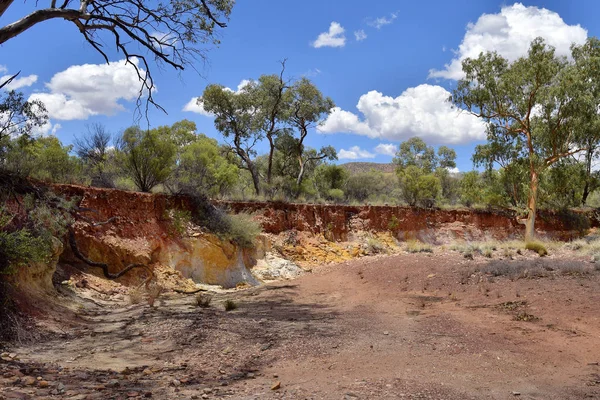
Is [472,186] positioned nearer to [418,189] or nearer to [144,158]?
[418,189]

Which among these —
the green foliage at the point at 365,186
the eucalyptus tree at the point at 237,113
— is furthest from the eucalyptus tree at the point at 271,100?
the green foliage at the point at 365,186

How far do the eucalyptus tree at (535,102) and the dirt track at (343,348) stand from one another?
13733 mm

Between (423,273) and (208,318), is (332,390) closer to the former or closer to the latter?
(208,318)

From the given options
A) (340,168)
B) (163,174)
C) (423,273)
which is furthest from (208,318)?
(340,168)

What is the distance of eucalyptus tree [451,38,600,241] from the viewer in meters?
23.0

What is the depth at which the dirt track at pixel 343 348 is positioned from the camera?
525 centimetres

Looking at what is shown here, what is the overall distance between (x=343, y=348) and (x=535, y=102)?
846 inches

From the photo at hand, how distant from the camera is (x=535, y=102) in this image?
23.8 metres

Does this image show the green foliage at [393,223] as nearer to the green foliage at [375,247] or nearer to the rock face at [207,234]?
the rock face at [207,234]

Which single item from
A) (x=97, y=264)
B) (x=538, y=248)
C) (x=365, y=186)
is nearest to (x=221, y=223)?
(x=97, y=264)

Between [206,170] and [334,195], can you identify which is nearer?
[206,170]

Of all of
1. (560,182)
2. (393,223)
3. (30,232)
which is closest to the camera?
(30,232)

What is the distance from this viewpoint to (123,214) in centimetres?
1443

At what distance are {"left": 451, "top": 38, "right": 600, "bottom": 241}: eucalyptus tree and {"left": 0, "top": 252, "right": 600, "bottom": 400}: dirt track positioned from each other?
1373 cm
